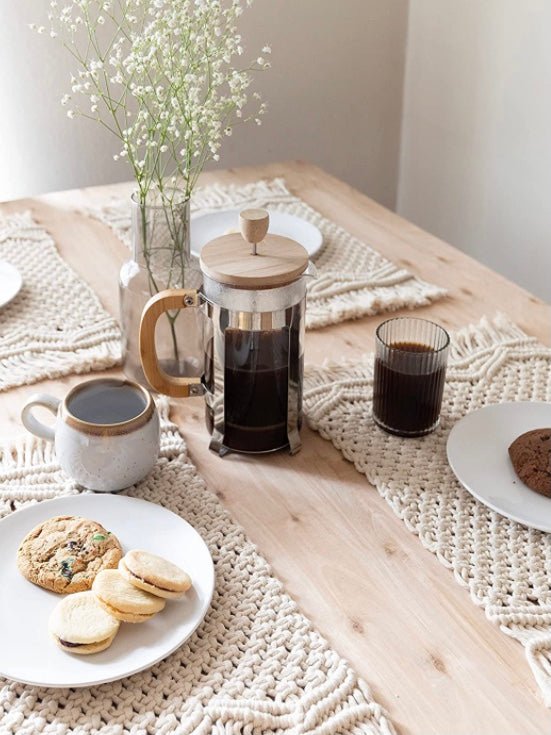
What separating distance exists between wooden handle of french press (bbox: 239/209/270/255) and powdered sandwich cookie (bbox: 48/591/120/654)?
413 mm

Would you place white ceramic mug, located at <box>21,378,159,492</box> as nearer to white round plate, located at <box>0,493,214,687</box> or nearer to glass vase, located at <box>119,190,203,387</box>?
white round plate, located at <box>0,493,214,687</box>

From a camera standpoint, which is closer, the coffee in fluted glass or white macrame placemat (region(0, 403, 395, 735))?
white macrame placemat (region(0, 403, 395, 735))

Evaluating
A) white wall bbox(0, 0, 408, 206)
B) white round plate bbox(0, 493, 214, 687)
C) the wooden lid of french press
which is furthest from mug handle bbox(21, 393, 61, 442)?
white wall bbox(0, 0, 408, 206)

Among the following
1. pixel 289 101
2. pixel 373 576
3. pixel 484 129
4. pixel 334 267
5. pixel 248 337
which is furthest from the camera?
pixel 289 101

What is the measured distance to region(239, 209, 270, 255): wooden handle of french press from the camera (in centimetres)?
95

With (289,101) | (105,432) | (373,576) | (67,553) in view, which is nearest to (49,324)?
(105,432)

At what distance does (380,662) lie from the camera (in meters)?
0.77

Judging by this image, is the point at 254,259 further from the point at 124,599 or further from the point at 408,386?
the point at 124,599

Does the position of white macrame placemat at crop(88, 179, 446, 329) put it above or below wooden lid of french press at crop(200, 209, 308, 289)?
below

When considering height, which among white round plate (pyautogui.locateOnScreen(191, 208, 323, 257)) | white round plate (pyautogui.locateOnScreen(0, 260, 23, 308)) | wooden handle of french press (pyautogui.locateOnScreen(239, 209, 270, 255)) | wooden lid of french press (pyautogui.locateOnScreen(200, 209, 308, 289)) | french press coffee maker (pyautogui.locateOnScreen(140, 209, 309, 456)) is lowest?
white round plate (pyautogui.locateOnScreen(0, 260, 23, 308))

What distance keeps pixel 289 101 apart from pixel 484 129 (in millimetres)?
571

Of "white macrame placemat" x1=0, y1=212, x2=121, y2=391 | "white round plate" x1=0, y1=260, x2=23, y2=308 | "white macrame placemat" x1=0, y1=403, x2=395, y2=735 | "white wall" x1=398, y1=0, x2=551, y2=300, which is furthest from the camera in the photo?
"white wall" x1=398, y1=0, x2=551, y2=300

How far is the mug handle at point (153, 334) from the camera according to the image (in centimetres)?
98

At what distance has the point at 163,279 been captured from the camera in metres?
1.12
